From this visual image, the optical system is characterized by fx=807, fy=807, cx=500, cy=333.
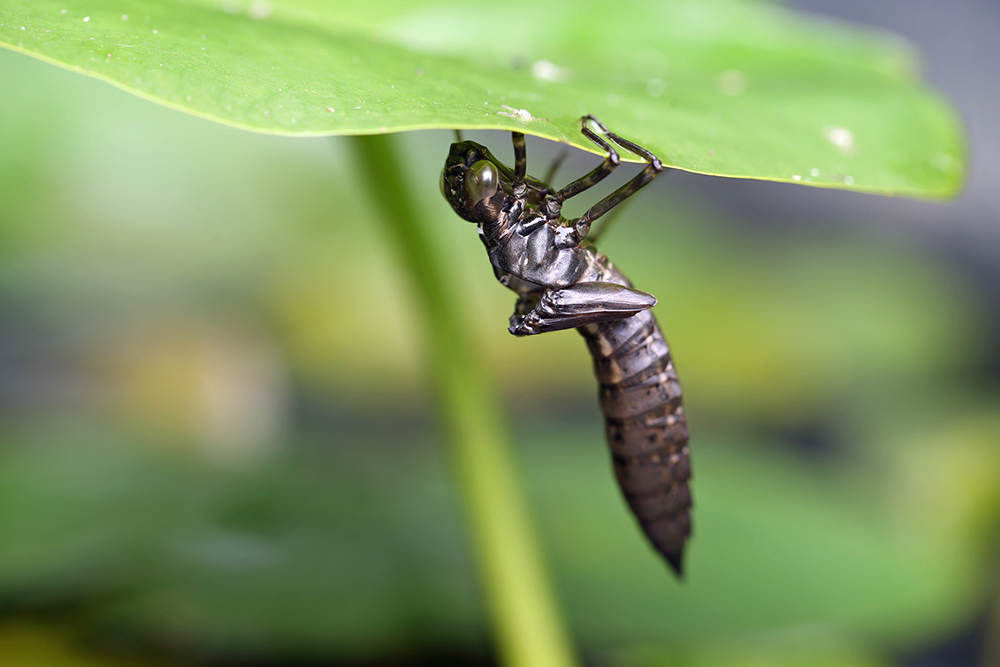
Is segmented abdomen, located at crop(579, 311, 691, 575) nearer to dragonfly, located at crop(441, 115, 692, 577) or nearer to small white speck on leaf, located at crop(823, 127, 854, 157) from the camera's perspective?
dragonfly, located at crop(441, 115, 692, 577)

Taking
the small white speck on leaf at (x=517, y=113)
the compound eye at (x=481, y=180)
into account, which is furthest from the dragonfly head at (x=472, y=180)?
the small white speck on leaf at (x=517, y=113)

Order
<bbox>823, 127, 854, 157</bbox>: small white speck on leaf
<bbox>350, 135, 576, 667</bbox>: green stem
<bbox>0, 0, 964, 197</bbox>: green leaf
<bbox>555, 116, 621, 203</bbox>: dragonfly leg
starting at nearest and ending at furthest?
<bbox>0, 0, 964, 197</bbox>: green leaf
<bbox>555, 116, 621, 203</bbox>: dragonfly leg
<bbox>823, 127, 854, 157</bbox>: small white speck on leaf
<bbox>350, 135, 576, 667</bbox>: green stem

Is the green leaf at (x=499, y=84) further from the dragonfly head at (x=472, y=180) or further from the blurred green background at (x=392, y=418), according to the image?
the blurred green background at (x=392, y=418)

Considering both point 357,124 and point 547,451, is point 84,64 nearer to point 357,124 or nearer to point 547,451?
point 357,124

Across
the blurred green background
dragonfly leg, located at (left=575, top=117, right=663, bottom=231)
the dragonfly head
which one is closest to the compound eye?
the dragonfly head

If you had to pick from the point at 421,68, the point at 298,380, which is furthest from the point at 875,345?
the point at 421,68

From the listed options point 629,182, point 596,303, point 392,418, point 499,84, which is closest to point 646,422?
point 596,303

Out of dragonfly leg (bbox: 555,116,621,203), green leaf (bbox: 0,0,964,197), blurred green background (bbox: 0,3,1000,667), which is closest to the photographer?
green leaf (bbox: 0,0,964,197)
